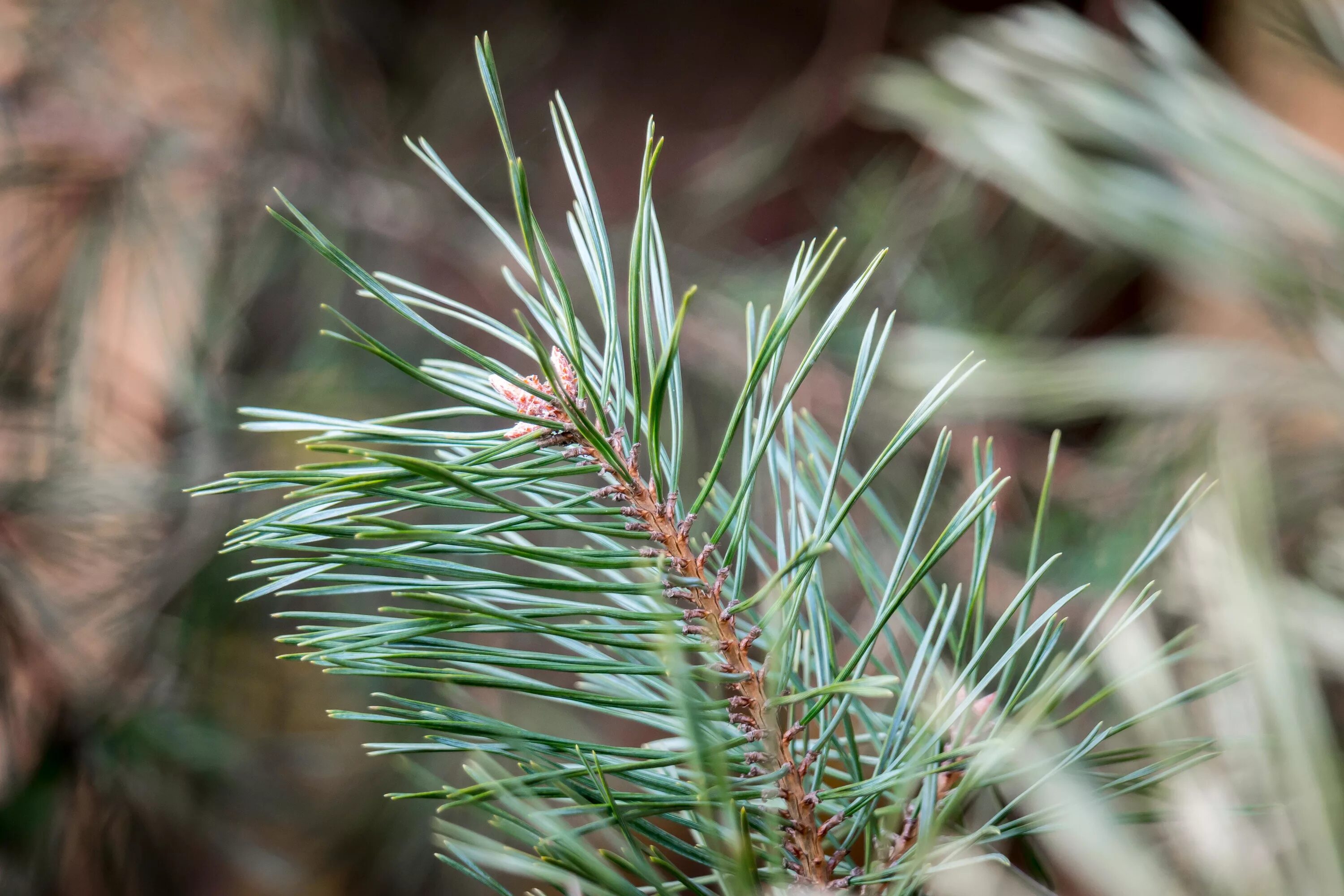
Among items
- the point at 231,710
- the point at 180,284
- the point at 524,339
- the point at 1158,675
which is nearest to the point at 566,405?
the point at 524,339

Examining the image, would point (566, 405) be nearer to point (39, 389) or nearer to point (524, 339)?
point (524, 339)

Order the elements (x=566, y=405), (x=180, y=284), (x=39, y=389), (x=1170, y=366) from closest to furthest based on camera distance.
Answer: (x=566, y=405)
(x=1170, y=366)
(x=39, y=389)
(x=180, y=284)

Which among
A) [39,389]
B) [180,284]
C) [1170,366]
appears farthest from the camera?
[180,284]

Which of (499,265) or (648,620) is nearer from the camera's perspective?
(648,620)

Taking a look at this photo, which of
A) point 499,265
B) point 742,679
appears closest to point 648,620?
point 742,679

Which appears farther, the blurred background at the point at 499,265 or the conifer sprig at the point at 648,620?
the blurred background at the point at 499,265

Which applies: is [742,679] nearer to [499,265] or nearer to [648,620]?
[648,620]

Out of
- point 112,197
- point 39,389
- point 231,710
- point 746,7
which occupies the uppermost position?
point 746,7

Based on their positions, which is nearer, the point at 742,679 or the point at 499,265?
the point at 742,679
